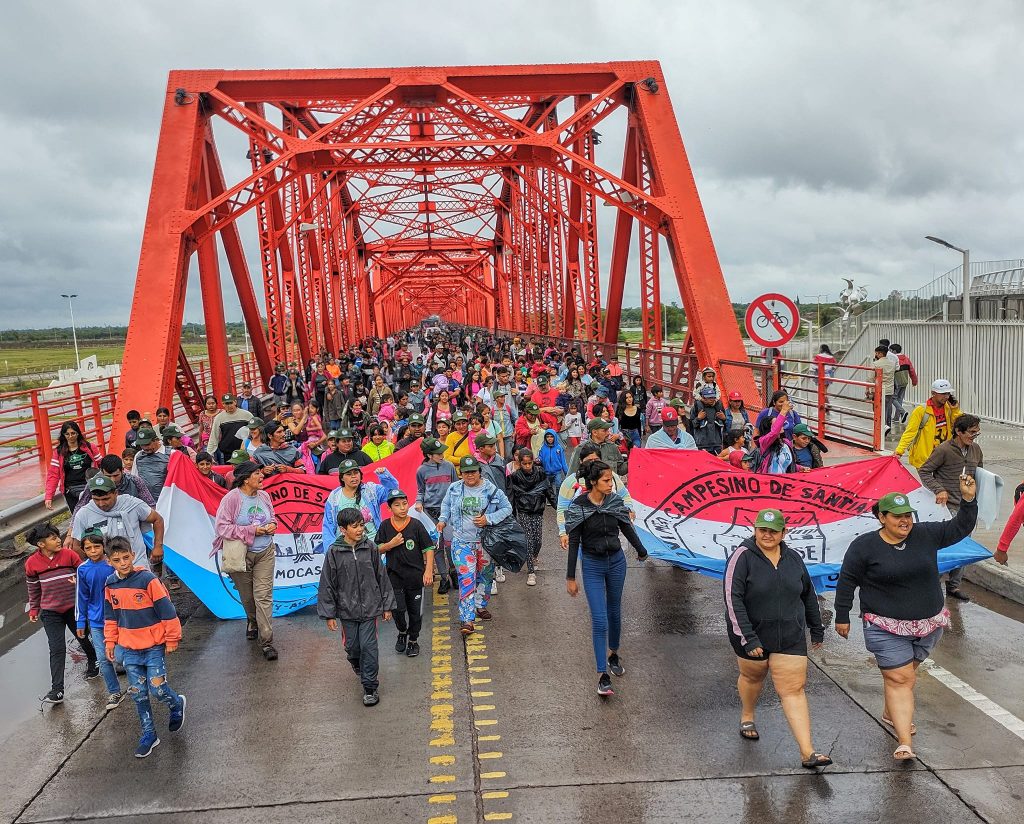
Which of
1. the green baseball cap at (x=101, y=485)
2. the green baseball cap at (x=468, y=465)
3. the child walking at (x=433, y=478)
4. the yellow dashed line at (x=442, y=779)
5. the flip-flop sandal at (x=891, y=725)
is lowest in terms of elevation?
the flip-flop sandal at (x=891, y=725)

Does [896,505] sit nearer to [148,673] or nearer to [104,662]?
[148,673]

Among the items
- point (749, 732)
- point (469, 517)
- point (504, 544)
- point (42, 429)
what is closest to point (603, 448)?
point (504, 544)

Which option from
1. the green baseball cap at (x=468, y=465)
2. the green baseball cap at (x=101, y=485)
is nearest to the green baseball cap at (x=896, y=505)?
the green baseball cap at (x=468, y=465)

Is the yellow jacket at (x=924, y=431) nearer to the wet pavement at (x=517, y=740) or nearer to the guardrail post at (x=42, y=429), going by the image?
the wet pavement at (x=517, y=740)

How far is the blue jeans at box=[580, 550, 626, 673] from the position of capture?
5.69 metres

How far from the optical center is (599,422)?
8.08m

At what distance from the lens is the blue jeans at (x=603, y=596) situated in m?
5.69

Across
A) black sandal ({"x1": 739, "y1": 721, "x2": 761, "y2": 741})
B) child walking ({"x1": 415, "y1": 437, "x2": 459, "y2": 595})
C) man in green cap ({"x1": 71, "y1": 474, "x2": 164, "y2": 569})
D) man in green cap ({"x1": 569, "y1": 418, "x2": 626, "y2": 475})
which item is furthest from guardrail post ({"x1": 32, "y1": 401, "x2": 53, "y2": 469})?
black sandal ({"x1": 739, "y1": 721, "x2": 761, "y2": 741})

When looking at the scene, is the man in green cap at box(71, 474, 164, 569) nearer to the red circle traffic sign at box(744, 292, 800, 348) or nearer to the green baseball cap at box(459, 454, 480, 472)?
the green baseball cap at box(459, 454, 480, 472)

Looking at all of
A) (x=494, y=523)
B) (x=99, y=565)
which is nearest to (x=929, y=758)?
(x=494, y=523)

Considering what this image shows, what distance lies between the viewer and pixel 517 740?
505 centimetres

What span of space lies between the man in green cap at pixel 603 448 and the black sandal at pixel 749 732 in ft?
8.80

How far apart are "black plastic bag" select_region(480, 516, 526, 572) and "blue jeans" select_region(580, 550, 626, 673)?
1.13 meters

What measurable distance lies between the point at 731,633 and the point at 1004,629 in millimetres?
3229
